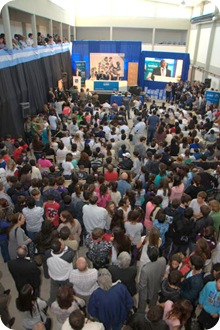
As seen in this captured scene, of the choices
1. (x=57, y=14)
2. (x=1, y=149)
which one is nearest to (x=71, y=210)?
(x=1, y=149)

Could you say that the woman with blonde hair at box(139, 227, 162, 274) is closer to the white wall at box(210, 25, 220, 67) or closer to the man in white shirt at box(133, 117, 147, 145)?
the man in white shirt at box(133, 117, 147, 145)

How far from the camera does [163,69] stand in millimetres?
17828

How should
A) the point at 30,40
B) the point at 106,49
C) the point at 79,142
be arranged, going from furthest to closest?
the point at 106,49 → the point at 30,40 → the point at 79,142

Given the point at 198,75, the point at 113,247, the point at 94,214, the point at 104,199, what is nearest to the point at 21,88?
the point at 104,199

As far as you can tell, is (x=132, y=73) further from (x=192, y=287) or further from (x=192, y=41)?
(x=192, y=287)

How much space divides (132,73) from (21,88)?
11143 mm

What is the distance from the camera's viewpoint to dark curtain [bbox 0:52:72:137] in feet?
26.5

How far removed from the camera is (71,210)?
13.6 ft

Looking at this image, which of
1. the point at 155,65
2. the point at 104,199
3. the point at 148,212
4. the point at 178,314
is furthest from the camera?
the point at 155,65

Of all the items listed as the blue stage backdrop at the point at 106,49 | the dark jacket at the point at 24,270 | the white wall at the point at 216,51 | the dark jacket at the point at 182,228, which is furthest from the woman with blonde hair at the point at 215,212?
the blue stage backdrop at the point at 106,49

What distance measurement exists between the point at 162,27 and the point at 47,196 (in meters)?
22.3

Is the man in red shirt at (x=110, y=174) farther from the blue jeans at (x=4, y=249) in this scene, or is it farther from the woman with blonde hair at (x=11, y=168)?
the blue jeans at (x=4, y=249)

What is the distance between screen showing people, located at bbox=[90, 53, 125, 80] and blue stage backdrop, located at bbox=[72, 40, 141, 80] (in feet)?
0.86

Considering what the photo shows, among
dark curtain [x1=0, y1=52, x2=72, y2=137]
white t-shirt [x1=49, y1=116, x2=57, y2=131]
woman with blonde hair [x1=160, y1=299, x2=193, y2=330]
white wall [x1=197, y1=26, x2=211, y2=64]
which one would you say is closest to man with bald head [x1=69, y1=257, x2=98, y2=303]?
woman with blonde hair [x1=160, y1=299, x2=193, y2=330]
